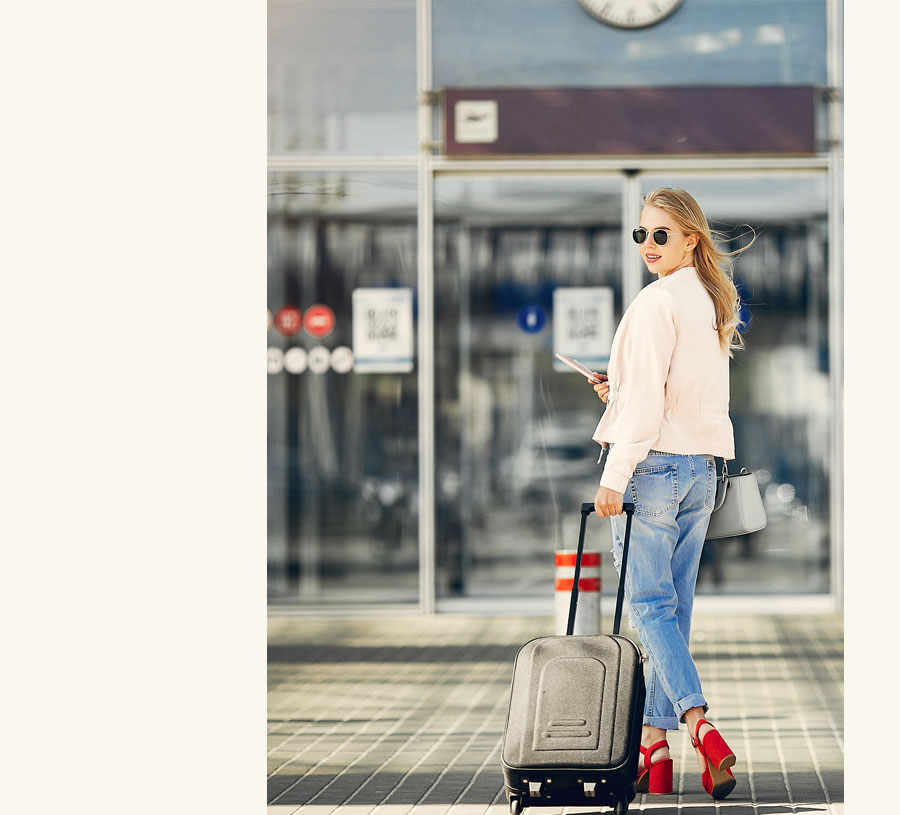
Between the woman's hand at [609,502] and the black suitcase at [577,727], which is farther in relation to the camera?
the woman's hand at [609,502]

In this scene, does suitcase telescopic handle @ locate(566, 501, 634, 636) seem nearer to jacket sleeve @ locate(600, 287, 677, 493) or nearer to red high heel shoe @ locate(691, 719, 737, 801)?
jacket sleeve @ locate(600, 287, 677, 493)

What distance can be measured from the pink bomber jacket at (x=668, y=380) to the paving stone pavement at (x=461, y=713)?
119 cm

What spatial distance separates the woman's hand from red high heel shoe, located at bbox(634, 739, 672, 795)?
2.82ft

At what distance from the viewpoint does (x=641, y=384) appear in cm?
445

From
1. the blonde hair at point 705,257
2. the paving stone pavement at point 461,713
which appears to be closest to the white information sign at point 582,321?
the paving stone pavement at point 461,713

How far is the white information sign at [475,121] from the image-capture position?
32.9ft

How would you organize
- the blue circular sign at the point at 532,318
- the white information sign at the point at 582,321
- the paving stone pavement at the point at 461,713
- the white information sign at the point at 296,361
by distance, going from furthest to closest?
1. the white information sign at the point at 296,361
2. the blue circular sign at the point at 532,318
3. the white information sign at the point at 582,321
4. the paving stone pavement at the point at 461,713

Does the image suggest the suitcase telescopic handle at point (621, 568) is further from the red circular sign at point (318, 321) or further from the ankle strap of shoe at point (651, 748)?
the red circular sign at point (318, 321)

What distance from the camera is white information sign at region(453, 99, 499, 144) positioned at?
395 inches

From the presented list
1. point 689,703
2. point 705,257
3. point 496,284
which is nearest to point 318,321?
point 496,284

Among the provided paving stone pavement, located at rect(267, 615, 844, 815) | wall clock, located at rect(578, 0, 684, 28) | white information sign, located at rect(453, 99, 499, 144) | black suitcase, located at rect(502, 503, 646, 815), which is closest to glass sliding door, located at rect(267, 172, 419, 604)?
paving stone pavement, located at rect(267, 615, 844, 815)
